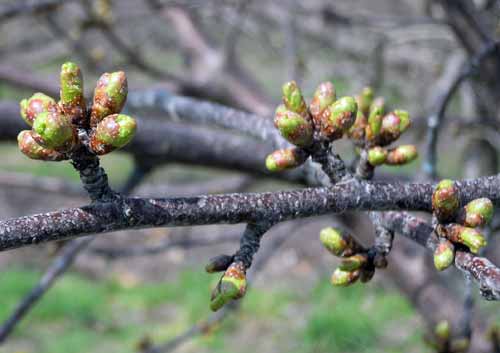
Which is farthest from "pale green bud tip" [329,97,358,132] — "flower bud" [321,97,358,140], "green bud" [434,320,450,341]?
"green bud" [434,320,450,341]

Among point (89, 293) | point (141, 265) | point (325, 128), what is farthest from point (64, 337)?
point (325, 128)

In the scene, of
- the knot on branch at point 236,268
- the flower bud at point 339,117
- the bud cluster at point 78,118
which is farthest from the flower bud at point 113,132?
the flower bud at point 339,117

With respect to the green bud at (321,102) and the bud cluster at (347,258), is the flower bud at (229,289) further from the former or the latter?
the green bud at (321,102)

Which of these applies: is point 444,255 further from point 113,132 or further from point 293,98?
point 113,132

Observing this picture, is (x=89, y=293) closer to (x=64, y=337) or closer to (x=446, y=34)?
(x=64, y=337)

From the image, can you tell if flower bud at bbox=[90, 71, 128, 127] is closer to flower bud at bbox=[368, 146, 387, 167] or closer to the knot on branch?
the knot on branch

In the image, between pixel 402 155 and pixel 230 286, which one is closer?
pixel 230 286

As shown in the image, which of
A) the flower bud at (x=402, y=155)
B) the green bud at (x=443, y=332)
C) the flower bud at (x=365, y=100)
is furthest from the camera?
the green bud at (x=443, y=332)

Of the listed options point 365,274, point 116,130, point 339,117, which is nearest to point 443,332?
point 365,274
